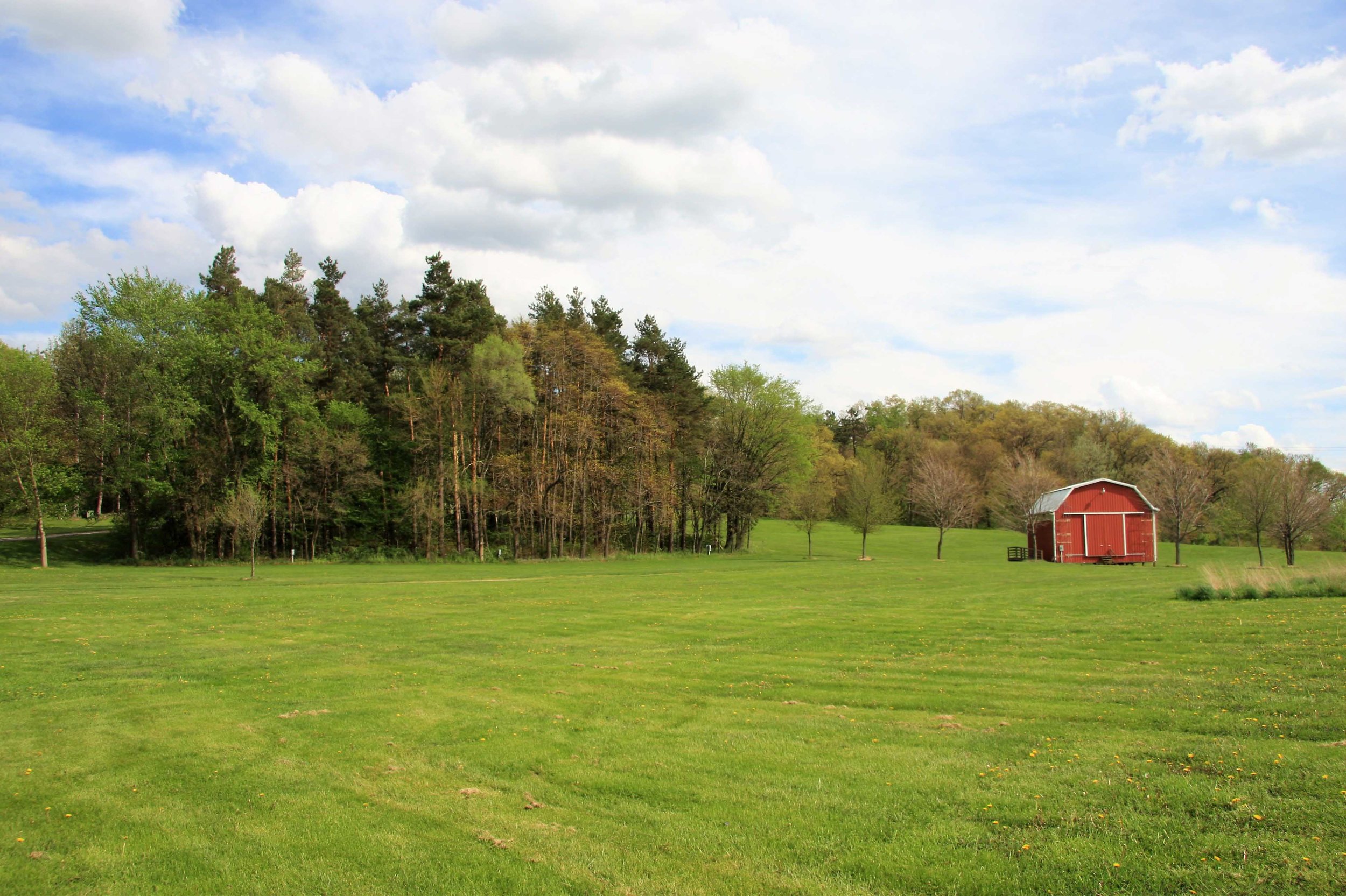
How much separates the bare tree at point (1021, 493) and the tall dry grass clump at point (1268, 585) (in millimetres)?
35979

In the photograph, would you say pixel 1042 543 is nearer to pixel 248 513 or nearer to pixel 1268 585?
pixel 1268 585

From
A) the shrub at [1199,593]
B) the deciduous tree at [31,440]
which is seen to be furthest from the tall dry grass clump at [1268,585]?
the deciduous tree at [31,440]

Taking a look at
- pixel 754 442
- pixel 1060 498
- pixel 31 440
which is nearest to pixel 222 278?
pixel 31 440

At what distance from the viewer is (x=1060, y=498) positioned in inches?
2090

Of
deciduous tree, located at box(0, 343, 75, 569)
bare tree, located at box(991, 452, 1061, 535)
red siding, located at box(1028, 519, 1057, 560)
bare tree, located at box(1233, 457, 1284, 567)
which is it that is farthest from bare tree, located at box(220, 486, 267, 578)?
bare tree, located at box(1233, 457, 1284, 567)

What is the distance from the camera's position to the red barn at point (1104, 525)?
168 feet

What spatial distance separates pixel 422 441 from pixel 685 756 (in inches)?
1806

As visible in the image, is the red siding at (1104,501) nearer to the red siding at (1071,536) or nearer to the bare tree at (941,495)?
the red siding at (1071,536)

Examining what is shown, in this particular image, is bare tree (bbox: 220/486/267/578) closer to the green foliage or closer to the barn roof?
the green foliage

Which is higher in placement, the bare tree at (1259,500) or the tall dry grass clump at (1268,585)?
the bare tree at (1259,500)

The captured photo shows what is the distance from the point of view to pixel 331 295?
61.1 metres

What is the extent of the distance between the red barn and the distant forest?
7.03 feet

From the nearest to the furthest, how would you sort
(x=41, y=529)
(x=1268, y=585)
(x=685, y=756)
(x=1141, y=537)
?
(x=685, y=756) → (x=1268, y=585) → (x=41, y=529) → (x=1141, y=537)

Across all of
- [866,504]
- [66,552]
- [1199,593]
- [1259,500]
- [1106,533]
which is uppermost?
[1259,500]
